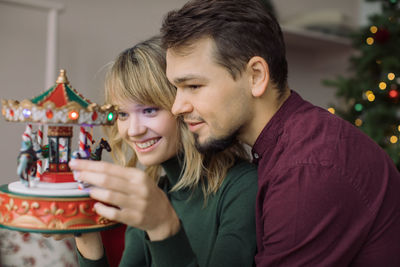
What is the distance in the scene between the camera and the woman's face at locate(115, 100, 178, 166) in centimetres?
126

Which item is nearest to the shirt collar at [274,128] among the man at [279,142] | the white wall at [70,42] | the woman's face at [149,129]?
the man at [279,142]

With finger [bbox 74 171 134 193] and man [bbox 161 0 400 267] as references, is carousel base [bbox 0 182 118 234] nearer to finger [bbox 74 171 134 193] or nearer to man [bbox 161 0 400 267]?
finger [bbox 74 171 134 193]

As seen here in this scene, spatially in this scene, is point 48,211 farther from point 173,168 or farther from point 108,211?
point 173,168

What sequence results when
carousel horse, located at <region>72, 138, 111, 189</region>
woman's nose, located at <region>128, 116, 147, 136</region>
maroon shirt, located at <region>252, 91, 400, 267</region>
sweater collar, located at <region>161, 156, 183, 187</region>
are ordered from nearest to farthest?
carousel horse, located at <region>72, 138, 111, 189</region>, maroon shirt, located at <region>252, 91, 400, 267</region>, woman's nose, located at <region>128, 116, 147, 136</region>, sweater collar, located at <region>161, 156, 183, 187</region>

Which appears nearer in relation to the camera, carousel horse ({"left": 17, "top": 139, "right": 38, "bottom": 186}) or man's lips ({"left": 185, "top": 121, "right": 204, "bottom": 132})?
carousel horse ({"left": 17, "top": 139, "right": 38, "bottom": 186})

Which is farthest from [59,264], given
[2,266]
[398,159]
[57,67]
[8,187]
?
[398,159]

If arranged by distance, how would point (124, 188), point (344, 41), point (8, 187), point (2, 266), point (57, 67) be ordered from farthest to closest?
1. point (344, 41)
2. point (57, 67)
3. point (2, 266)
4. point (8, 187)
5. point (124, 188)

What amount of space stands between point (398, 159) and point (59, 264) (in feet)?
6.27

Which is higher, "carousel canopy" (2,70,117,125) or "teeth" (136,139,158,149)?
"carousel canopy" (2,70,117,125)

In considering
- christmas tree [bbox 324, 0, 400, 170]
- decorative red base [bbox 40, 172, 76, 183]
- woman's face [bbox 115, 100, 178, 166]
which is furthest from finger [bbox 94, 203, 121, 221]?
christmas tree [bbox 324, 0, 400, 170]

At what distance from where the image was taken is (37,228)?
71 cm

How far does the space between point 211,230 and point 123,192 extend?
0.59 m

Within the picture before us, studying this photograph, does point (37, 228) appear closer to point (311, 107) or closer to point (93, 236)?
point (93, 236)

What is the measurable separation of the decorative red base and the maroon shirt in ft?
1.41
